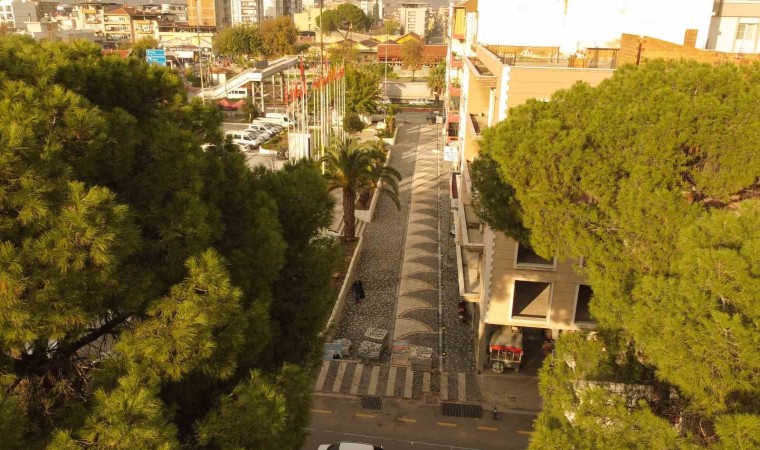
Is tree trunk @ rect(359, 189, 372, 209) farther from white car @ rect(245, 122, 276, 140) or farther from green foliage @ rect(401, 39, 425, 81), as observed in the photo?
green foliage @ rect(401, 39, 425, 81)

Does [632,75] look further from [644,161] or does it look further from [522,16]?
[522,16]

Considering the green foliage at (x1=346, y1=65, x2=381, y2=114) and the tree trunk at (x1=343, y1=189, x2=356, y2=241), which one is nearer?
the tree trunk at (x1=343, y1=189, x2=356, y2=241)

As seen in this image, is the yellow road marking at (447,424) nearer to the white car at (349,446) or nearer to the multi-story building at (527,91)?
the white car at (349,446)

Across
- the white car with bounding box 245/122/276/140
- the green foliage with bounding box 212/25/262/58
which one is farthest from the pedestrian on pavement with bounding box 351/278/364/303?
the green foliage with bounding box 212/25/262/58

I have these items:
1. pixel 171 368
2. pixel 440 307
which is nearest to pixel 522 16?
pixel 440 307

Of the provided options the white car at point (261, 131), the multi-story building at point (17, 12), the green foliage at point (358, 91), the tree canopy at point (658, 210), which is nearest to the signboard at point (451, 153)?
the tree canopy at point (658, 210)

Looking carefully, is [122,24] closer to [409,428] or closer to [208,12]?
[208,12]
